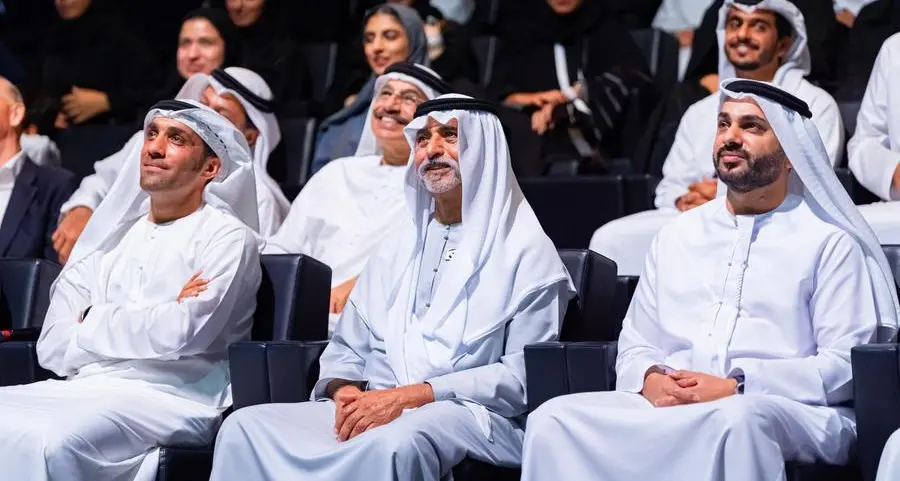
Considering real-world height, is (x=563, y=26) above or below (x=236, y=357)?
above

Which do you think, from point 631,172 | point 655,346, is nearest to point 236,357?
point 655,346

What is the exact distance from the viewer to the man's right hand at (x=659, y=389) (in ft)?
14.0

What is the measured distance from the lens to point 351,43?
810cm

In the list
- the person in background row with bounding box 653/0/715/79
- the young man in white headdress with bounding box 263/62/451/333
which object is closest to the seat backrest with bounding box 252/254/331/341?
the young man in white headdress with bounding box 263/62/451/333

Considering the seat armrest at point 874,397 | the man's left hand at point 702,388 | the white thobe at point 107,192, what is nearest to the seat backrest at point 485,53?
the white thobe at point 107,192

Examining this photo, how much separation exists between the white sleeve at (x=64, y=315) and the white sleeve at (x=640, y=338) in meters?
1.68

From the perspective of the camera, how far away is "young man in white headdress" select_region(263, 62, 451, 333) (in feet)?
20.0

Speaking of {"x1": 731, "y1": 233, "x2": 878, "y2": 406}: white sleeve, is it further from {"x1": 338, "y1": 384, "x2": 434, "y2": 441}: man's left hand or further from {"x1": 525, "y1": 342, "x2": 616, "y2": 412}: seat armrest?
{"x1": 338, "y1": 384, "x2": 434, "y2": 441}: man's left hand

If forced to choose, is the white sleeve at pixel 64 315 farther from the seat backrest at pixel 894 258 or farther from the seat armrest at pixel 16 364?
the seat backrest at pixel 894 258

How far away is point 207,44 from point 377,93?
1495mm

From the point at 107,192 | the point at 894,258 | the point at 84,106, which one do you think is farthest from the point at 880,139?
the point at 84,106

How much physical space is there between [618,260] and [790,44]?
1112 mm

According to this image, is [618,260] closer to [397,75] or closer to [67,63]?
[397,75]

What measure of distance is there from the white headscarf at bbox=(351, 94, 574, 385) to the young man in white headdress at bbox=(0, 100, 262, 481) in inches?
18.8
